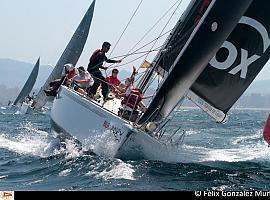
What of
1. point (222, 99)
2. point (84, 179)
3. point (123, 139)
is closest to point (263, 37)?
point (222, 99)

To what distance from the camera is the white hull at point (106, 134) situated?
7785 millimetres

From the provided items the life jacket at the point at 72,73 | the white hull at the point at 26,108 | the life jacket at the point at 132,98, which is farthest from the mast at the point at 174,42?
the white hull at the point at 26,108

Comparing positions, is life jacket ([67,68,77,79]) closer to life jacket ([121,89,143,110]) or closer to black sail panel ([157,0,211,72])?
black sail panel ([157,0,211,72])

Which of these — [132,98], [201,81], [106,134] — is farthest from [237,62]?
[106,134]

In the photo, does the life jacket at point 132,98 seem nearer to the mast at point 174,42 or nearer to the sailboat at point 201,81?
the sailboat at point 201,81

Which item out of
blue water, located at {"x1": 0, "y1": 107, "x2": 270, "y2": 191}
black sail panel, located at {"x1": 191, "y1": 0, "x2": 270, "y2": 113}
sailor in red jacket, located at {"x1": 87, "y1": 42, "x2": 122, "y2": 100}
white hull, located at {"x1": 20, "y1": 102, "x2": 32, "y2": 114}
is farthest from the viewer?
white hull, located at {"x1": 20, "y1": 102, "x2": 32, "y2": 114}

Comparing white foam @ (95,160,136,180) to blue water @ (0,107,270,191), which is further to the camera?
white foam @ (95,160,136,180)

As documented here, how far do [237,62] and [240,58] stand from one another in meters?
0.08

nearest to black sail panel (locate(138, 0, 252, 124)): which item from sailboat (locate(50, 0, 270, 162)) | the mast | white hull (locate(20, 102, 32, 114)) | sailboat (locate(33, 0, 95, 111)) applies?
sailboat (locate(50, 0, 270, 162))

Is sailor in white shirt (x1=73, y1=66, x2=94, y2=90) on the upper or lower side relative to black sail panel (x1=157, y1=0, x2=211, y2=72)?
lower

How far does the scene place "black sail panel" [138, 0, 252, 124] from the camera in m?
7.93

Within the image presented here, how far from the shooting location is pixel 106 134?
8.05 metres

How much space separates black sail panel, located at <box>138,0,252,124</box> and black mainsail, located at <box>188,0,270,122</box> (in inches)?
7.5

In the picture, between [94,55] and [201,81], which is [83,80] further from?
[201,81]
